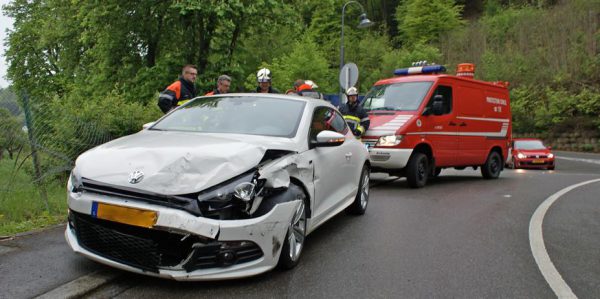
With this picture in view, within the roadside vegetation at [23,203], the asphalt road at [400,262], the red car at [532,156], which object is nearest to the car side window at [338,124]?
the asphalt road at [400,262]

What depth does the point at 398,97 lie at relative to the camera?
33.4ft

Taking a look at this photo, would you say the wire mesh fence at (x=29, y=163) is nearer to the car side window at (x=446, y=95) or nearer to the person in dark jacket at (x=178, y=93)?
the person in dark jacket at (x=178, y=93)

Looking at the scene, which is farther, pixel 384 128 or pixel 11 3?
pixel 11 3

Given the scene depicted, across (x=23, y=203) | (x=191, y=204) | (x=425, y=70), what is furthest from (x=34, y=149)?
(x=425, y=70)

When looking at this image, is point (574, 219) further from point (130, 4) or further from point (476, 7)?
point (476, 7)

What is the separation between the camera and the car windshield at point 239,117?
490cm

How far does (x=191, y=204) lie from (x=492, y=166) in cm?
1042

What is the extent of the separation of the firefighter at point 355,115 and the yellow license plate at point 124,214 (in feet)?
19.6

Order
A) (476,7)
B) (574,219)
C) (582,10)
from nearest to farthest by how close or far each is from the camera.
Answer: (574,219), (582,10), (476,7)

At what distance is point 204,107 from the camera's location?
5422mm

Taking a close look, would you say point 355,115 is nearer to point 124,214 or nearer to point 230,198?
point 230,198

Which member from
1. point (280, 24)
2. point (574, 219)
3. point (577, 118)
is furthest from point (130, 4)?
point (577, 118)

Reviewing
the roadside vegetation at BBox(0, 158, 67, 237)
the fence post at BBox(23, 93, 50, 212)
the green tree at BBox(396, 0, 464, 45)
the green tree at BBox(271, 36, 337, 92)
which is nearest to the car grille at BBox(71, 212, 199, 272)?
the roadside vegetation at BBox(0, 158, 67, 237)

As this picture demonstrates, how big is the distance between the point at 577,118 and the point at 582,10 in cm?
1065
